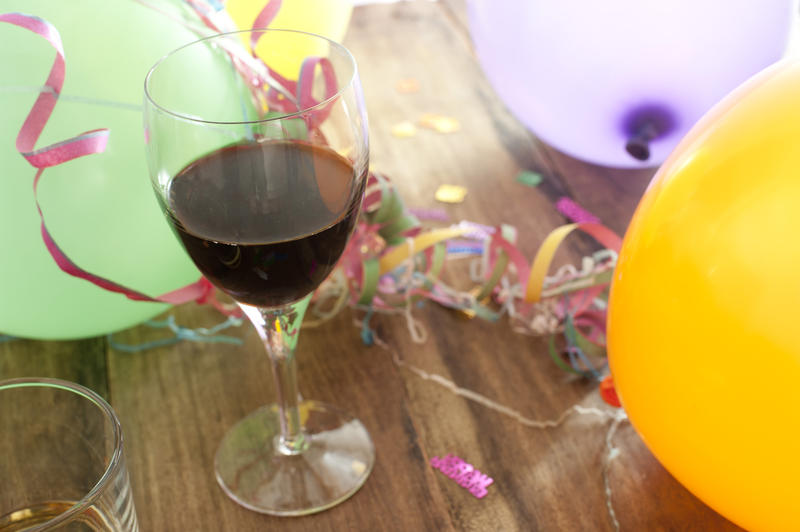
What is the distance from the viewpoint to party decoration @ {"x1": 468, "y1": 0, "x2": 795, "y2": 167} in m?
0.70

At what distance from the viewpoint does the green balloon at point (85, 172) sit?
559 millimetres

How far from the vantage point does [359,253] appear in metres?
0.76

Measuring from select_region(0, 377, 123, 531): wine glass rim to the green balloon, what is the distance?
120 mm

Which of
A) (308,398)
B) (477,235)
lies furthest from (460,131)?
(308,398)

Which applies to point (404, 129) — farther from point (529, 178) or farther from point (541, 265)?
point (541, 265)

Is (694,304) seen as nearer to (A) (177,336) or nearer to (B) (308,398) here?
(B) (308,398)

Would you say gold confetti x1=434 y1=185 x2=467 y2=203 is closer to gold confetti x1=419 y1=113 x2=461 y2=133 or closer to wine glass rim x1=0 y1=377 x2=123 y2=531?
gold confetti x1=419 y1=113 x2=461 y2=133

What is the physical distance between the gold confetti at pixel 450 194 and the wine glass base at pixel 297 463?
29 centimetres

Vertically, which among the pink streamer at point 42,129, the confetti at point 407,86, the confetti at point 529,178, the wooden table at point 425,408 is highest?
the pink streamer at point 42,129

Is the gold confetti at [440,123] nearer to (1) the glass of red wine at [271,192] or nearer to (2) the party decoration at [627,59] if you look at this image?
(2) the party decoration at [627,59]

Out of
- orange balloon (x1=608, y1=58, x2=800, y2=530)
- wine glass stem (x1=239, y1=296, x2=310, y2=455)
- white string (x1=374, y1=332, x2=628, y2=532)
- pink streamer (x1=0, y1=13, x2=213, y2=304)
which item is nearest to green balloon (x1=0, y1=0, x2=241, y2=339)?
pink streamer (x1=0, y1=13, x2=213, y2=304)

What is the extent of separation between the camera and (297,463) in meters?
0.64

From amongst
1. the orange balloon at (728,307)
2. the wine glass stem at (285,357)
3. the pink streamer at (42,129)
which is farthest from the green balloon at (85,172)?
the orange balloon at (728,307)

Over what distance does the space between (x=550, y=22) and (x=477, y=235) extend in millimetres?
208
